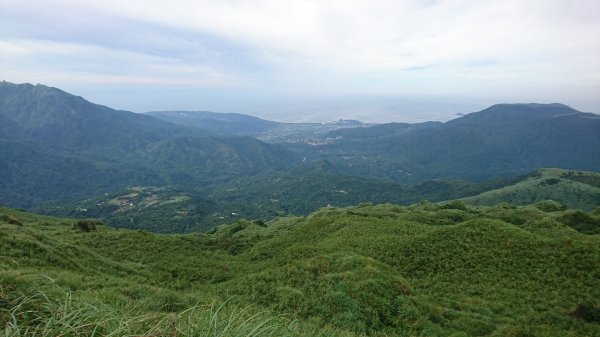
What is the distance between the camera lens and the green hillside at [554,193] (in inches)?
5330

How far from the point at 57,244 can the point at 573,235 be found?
3814 cm

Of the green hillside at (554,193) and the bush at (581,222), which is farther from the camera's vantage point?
the green hillside at (554,193)

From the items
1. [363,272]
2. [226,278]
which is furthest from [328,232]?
[363,272]

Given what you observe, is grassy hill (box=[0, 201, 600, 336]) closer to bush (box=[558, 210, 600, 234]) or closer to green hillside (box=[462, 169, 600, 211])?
bush (box=[558, 210, 600, 234])

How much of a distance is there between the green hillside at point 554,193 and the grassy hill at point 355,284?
416 feet

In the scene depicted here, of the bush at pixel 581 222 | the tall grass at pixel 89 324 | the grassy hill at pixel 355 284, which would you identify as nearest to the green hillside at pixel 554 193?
the bush at pixel 581 222

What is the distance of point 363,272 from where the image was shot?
1994 cm

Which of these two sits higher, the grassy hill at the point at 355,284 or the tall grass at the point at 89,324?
the tall grass at the point at 89,324

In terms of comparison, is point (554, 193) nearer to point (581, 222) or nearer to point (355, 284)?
point (581, 222)

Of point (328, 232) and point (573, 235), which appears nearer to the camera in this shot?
point (573, 235)

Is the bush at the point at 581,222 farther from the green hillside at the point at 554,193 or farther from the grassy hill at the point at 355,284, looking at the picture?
the green hillside at the point at 554,193

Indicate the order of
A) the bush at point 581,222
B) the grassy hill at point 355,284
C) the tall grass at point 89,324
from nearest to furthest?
the tall grass at point 89,324 < the grassy hill at point 355,284 < the bush at point 581,222

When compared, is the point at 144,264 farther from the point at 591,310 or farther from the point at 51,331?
the point at 591,310

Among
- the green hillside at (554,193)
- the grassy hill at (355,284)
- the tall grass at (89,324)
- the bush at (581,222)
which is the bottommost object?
the green hillside at (554,193)
